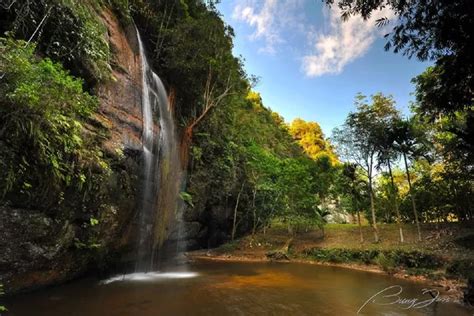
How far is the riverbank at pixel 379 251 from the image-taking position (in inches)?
512

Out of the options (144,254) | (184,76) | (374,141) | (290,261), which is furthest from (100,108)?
(374,141)

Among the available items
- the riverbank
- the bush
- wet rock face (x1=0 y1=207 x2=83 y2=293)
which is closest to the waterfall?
wet rock face (x1=0 y1=207 x2=83 y2=293)

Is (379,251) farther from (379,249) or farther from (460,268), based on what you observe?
(460,268)

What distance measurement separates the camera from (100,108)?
32.5ft

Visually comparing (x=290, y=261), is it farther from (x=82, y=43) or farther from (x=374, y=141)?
(x=82, y=43)

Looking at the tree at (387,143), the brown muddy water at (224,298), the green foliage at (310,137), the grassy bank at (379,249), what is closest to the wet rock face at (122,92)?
the brown muddy water at (224,298)

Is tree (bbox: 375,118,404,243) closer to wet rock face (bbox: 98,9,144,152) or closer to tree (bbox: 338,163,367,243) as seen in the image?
tree (bbox: 338,163,367,243)

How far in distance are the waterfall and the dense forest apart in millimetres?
988

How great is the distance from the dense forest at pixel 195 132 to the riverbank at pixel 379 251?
91cm

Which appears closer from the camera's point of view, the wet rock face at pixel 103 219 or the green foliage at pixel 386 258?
the wet rock face at pixel 103 219

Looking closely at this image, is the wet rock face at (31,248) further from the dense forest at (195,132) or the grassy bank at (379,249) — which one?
the grassy bank at (379,249)

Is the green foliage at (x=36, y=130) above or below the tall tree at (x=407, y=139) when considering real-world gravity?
below

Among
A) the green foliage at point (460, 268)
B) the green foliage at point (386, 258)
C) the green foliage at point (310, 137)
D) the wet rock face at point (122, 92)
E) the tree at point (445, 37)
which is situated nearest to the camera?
the tree at point (445, 37)

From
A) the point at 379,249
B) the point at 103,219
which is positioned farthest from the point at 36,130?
the point at 379,249
